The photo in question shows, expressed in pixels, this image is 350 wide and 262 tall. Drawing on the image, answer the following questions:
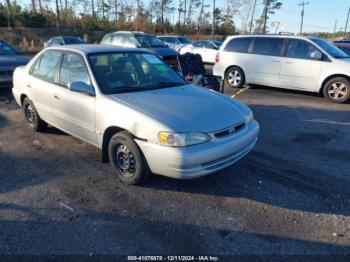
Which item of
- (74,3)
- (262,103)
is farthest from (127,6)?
(262,103)

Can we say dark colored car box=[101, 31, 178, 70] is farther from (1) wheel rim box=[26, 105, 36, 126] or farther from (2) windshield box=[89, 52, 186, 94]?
(2) windshield box=[89, 52, 186, 94]

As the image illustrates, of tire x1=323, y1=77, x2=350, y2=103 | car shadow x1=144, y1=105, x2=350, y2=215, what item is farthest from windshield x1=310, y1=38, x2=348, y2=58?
car shadow x1=144, y1=105, x2=350, y2=215

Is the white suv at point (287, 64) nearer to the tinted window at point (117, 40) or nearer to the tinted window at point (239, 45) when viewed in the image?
the tinted window at point (239, 45)

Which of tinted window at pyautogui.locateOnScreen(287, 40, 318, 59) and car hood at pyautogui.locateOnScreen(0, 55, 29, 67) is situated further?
tinted window at pyautogui.locateOnScreen(287, 40, 318, 59)

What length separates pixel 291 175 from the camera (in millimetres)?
4277

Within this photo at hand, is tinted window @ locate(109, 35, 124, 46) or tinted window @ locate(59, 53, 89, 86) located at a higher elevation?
tinted window @ locate(109, 35, 124, 46)

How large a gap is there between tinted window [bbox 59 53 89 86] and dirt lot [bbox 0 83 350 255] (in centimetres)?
119

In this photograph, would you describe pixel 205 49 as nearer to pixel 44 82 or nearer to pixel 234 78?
pixel 234 78

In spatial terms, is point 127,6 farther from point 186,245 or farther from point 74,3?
point 186,245

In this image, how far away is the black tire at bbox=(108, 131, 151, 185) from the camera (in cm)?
368

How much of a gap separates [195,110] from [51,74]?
8.54 feet

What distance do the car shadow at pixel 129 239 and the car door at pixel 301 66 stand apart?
6.84 m

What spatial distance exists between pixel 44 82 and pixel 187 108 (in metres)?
2.67

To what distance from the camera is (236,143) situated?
3723 millimetres
